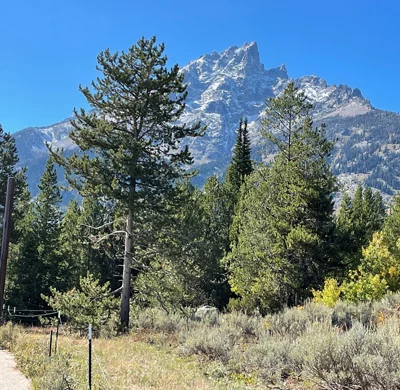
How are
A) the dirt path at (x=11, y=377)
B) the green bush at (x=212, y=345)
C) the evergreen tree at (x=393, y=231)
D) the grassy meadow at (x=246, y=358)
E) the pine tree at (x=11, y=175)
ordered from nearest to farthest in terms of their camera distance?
the grassy meadow at (x=246, y=358) → the dirt path at (x=11, y=377) → the green bush at (x=212, y=345) → the evergreen tree at (x=393, y=231) → the pine tree at (x=11, y=175)

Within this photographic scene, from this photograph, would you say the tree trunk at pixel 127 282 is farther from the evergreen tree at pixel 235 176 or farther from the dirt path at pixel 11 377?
the evergreen tree at pixel 235 176

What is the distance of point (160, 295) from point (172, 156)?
5.97 meters

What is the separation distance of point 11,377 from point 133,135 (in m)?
10.8

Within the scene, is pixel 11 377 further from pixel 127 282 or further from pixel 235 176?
pixel 235 176

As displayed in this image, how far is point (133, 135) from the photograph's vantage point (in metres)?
16.5

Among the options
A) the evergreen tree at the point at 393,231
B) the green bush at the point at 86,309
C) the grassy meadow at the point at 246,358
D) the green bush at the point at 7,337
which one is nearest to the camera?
the grassy meadow at the point at 246,358

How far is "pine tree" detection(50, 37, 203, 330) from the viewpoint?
1527 centimetres

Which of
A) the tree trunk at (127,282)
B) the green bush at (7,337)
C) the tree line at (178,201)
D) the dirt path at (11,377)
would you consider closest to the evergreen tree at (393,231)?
the tree line at (178,201)

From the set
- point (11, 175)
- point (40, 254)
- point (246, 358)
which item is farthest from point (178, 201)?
point (40, 254)

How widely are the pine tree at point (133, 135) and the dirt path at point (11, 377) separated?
6.93m

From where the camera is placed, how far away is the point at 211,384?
692 cm

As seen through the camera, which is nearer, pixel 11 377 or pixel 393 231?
pixel 11 377

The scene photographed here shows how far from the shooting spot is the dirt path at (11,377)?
7.12m

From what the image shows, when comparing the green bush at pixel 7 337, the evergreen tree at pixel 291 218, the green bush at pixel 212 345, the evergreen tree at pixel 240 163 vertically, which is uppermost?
the evergreen tree at pixel 240 163
